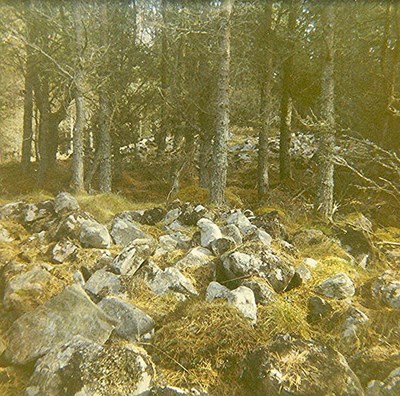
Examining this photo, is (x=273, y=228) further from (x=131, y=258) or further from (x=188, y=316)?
(x=188, y=316)

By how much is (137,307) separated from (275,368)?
1366 millimetres

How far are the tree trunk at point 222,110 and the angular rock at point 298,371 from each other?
6078 millimetres

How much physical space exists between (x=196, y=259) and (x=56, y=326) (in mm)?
1681

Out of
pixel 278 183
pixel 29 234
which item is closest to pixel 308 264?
pixel 29 234

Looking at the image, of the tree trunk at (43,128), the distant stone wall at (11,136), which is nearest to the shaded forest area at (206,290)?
the tree trunk at (43,128)

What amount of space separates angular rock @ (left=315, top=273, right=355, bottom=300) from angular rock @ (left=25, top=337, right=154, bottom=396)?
1955 millimetres

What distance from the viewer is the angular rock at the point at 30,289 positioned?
326cm

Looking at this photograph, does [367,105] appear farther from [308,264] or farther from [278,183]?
[308,264]

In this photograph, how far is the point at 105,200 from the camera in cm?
744

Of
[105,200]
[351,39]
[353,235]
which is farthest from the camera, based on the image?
[351,39]

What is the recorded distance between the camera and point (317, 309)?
3.42m

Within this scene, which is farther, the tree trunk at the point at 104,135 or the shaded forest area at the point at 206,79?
the tree trunk at the point at 104,135

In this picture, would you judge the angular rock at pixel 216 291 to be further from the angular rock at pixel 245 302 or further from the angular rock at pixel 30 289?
the angular rock at pixel 30 289

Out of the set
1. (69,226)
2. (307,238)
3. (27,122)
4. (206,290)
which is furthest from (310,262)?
(27,122)
